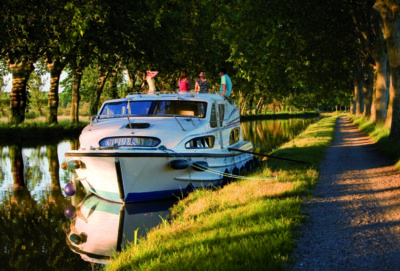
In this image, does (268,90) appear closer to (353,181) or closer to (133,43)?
(133,43)

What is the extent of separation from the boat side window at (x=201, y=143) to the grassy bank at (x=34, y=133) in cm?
1783

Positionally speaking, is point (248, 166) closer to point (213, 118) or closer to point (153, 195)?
point (213, 118)

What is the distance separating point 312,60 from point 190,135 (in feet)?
84.8

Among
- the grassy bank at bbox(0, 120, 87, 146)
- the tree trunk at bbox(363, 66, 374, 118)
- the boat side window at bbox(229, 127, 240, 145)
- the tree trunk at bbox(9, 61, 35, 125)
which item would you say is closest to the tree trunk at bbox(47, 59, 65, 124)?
the grassy bank at bbox(0, 120, 87, 146)

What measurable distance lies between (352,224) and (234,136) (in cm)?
793

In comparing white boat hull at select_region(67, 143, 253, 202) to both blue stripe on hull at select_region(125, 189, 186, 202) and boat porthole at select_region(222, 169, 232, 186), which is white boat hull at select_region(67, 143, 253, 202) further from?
boat porthole at select_region(222, 169, 232, 186)

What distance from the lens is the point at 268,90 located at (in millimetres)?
66812

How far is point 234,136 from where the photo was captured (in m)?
14.0

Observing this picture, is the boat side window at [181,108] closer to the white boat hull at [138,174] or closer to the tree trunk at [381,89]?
the white boat hull at [138,174]

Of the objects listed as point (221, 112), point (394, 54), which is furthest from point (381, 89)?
point (221, 112)

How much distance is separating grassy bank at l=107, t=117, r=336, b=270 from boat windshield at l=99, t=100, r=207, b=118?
3.19 meters

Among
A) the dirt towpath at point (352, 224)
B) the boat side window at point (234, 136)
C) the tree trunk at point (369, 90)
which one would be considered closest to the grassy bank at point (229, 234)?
the dirt towpath at point (352, 224)

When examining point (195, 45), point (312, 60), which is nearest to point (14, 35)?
point (195, 45)

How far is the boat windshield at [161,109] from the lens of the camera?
38.1ft
